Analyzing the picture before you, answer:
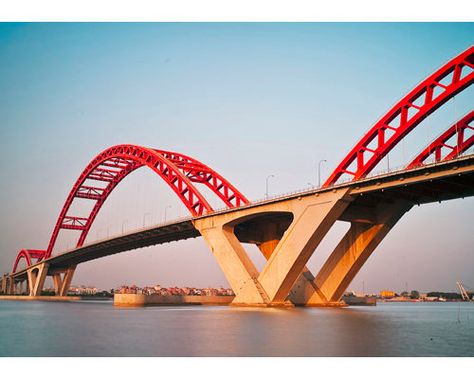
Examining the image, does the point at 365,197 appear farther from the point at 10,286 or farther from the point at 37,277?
the point at 10,286

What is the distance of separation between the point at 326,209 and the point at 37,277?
92123mm

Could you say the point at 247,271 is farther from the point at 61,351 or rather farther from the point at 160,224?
the point at 61,351

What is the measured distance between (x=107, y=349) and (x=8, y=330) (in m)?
12.3

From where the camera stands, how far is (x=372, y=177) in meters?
40.4

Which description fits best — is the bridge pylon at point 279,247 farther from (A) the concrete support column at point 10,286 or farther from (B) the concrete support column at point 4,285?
(B) the concrete support column at point 4,285

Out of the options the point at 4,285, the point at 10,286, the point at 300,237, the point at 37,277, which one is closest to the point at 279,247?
the point at 300,237

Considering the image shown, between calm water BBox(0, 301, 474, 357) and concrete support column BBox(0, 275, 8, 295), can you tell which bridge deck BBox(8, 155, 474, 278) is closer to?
calm water BBox(0, 301, 474, 357)

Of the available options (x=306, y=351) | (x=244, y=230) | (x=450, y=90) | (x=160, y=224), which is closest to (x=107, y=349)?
(x=306, y=351)

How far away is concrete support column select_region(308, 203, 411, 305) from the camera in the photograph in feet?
159

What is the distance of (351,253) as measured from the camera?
1980 inches

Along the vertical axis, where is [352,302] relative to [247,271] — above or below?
below

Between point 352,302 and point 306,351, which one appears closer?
point 306,351

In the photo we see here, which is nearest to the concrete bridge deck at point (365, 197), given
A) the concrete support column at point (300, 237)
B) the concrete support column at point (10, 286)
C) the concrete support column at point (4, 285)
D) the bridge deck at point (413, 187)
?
the bridge deck at point (413, 187)

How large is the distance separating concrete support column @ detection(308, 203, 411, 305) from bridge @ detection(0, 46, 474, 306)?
94mm
